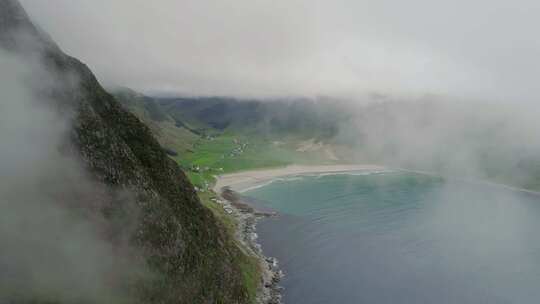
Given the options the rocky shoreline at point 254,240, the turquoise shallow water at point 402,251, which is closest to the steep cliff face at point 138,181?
the rocky shoreline at point 254,240

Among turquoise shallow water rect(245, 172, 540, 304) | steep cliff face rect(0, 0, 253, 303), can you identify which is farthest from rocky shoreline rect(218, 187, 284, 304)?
steep cliff face rect(0, 0, 253, 303)

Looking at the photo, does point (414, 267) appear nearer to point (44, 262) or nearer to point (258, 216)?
point (258, 216)

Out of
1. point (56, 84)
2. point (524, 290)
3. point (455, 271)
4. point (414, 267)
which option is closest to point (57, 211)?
point (56, 84)

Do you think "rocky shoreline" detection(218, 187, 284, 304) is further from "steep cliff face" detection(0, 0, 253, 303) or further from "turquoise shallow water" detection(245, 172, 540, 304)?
"steep cliff face" detection(0, 0, 253, 303)

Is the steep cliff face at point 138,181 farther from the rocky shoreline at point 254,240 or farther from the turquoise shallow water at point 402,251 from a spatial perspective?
the turquoise shallow water at point 402,251

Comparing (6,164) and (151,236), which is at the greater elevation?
(6,164)
